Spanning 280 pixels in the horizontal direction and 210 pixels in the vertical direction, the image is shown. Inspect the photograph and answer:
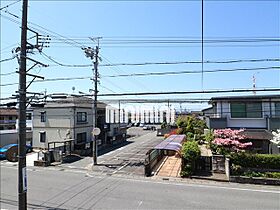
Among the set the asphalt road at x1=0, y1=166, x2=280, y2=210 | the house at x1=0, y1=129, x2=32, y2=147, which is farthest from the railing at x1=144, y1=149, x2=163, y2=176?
the house at x1=0, y1=129, x2=32, y2=147

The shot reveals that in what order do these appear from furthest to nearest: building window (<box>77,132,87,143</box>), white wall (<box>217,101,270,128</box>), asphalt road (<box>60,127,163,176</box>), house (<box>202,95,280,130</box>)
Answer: building window (<box>77,132,87,143</box>) < white wall (<box>217,101,270,128</box>) < house (<box>202,95,280,130</box>) < asphalt road (<box>60,127,163,176</box>)

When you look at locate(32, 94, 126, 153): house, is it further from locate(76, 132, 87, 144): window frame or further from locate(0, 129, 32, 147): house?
locate(0, 129, 32, 147): house

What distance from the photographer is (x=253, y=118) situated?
21.6 m

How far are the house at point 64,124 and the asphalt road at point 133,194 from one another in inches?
413

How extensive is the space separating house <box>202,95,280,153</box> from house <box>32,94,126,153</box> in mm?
13308

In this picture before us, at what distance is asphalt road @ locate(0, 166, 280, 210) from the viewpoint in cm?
1081

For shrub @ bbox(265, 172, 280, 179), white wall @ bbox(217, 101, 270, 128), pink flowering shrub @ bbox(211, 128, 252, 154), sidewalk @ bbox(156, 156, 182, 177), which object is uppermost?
white wall @ bbox(217, 101, 270, 128)

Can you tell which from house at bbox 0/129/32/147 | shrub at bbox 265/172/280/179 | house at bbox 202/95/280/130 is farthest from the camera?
house at bbox 0/129/32/147

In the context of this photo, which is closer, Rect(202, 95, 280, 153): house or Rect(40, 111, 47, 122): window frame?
Rect(202, 95, 280, 153): house

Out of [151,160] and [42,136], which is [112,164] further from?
[42,136]

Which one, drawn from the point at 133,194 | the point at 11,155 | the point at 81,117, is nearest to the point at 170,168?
the point at 133,194

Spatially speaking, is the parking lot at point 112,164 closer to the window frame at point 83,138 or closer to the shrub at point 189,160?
the shrub at point 189,160

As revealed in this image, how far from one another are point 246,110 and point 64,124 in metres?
19.7

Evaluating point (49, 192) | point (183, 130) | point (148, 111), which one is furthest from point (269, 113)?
point (148, 111)
